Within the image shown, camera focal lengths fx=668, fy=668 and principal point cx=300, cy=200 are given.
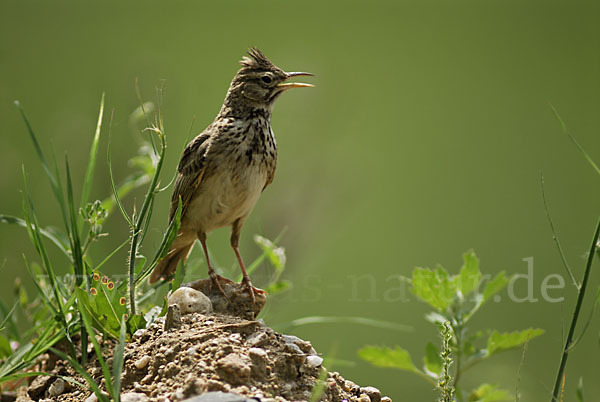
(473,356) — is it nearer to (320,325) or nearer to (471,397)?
(471,397)

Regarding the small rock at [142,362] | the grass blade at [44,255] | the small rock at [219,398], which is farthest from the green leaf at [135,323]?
the small rock at [219,398]

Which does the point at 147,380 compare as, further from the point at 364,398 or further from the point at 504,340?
the point at 504,340

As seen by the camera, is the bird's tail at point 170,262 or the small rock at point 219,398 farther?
the bird's tail at point 170,262

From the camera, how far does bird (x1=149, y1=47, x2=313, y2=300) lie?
392cm

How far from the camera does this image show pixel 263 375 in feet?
8.07

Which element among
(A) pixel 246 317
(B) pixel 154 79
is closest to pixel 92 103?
(B) pixel 154 79

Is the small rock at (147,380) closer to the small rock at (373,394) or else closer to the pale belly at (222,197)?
the small rock at (373,394)

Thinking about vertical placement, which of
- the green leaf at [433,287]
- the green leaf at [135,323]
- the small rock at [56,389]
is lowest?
the small rock at [56,389]

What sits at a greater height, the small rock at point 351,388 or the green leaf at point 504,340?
the green leaf at point 504,340

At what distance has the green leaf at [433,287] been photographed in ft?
9.93

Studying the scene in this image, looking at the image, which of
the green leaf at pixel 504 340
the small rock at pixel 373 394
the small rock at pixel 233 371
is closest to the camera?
the small rock at pixel 233 371

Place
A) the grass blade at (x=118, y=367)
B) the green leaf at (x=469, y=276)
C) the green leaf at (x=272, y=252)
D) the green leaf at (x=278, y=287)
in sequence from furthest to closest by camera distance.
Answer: the green leaf at (x=278, y=287) < the green leaf at (x=272, y=252) < the green leaf at (x=469, y=276) < the grass blade at (x=118, y=367)

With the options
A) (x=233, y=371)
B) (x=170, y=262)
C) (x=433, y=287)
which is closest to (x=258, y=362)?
(x=233, y=371)

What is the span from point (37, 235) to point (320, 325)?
492 centimetres
